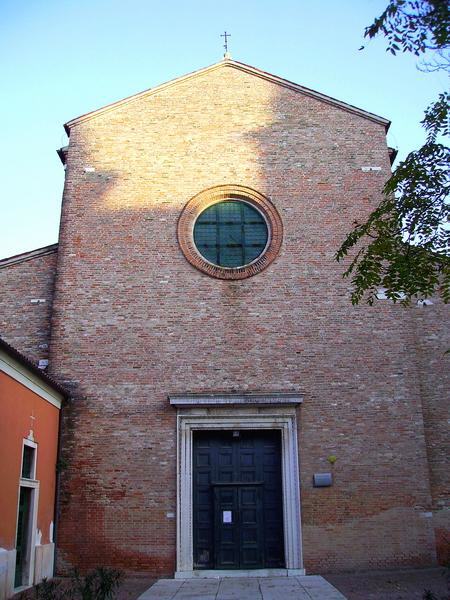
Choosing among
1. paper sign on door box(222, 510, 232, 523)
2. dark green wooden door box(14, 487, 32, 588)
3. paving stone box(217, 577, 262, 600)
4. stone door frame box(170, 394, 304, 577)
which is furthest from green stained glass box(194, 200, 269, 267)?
paving stone box(217, 577, 262, 600)

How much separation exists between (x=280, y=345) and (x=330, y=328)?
118 centimetres

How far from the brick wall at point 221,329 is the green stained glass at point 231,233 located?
1.81 ft

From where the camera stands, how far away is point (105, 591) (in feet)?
27.2

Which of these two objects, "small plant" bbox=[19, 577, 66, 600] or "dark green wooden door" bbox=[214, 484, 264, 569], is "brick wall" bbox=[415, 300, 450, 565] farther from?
"small plant" bbox=[19, 577, 66, 600]

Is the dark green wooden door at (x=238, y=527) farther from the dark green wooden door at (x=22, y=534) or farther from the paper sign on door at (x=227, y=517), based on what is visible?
the dark green wooden door at (x=22, y=534)

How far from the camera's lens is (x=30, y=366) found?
11273mm

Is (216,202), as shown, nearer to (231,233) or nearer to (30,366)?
(231,233)

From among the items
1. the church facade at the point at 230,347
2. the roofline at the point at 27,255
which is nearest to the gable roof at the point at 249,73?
the church facade at the point at 230,347

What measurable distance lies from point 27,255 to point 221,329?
4.92 m

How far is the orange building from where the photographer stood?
10.4m

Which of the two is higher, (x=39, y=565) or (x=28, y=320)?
(x=28, y=320)

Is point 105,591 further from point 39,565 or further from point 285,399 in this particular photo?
point 285,399

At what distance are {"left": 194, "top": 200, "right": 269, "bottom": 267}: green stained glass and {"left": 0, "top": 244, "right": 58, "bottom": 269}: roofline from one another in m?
3.42

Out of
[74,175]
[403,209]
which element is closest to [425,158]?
[403,209]
